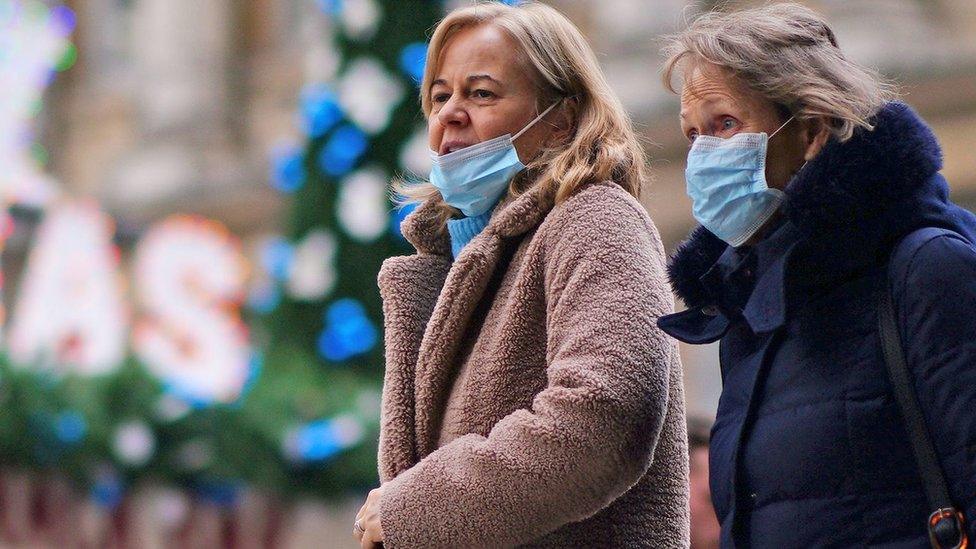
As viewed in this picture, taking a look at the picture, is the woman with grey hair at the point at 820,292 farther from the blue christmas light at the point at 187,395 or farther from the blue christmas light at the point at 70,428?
the blue christmas light at the point at 70,428

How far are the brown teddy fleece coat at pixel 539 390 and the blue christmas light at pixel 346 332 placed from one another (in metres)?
4.66

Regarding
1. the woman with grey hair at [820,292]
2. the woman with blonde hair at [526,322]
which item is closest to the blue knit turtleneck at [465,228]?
the woman with blonde hair at [526,322]

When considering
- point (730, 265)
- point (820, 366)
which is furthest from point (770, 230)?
point (820, 366)

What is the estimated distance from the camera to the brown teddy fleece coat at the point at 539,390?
2.32m

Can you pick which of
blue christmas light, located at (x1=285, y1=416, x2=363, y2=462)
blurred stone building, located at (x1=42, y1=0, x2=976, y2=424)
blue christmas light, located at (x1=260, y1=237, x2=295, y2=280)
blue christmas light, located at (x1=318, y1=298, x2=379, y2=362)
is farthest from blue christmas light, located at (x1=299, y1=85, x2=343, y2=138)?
blurred stone building, located at (x1=42, y1=0, x2=976, y2=424)

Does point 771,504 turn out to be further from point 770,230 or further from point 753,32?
point 753,32

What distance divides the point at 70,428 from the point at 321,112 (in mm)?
2160

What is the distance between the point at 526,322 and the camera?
2506 millimetres

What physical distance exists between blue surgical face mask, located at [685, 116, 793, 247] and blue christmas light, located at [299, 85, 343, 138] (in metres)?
5.02

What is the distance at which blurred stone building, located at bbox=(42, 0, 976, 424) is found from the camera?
36.8ft

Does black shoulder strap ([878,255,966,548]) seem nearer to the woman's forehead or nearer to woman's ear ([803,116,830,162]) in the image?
woman's ear ([803,116,830,162])

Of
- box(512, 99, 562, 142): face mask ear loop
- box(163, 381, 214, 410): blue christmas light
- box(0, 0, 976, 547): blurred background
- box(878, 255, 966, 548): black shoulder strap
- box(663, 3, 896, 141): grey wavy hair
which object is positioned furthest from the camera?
box(163, 381, 214, 410): blue christmas light

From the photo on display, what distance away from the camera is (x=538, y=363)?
8.21 feet

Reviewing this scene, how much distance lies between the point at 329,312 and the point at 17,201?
261 inches
